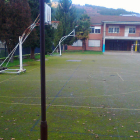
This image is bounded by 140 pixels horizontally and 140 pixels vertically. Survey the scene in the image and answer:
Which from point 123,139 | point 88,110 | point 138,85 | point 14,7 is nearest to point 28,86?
point 88,110

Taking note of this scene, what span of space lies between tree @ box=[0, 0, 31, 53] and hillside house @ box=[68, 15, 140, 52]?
30454 millimetres

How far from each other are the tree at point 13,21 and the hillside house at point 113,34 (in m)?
30.5

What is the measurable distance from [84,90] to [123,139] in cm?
480

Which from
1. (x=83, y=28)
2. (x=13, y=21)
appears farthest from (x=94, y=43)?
(x=13, y=21)

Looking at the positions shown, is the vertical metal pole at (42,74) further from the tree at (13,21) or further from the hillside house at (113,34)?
the hillside house at (113,34)

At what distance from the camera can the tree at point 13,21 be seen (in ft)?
55.0

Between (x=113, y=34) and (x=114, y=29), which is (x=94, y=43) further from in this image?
(x=114, y=29)

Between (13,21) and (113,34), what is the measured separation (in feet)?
117

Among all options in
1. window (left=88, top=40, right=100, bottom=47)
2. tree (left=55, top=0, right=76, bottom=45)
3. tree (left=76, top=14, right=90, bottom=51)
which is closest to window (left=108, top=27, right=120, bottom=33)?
window (left=88, top=40, right=100, bottom=47)

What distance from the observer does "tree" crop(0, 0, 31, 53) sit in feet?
55.0

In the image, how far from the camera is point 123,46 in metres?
51.1

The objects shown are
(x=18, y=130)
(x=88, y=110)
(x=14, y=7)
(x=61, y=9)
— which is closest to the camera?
(x=18, y=130)

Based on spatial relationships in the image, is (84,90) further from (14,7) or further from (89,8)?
(89,8)

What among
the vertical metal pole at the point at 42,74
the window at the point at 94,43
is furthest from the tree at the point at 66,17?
the vertical metal pole at the point at 42,74
